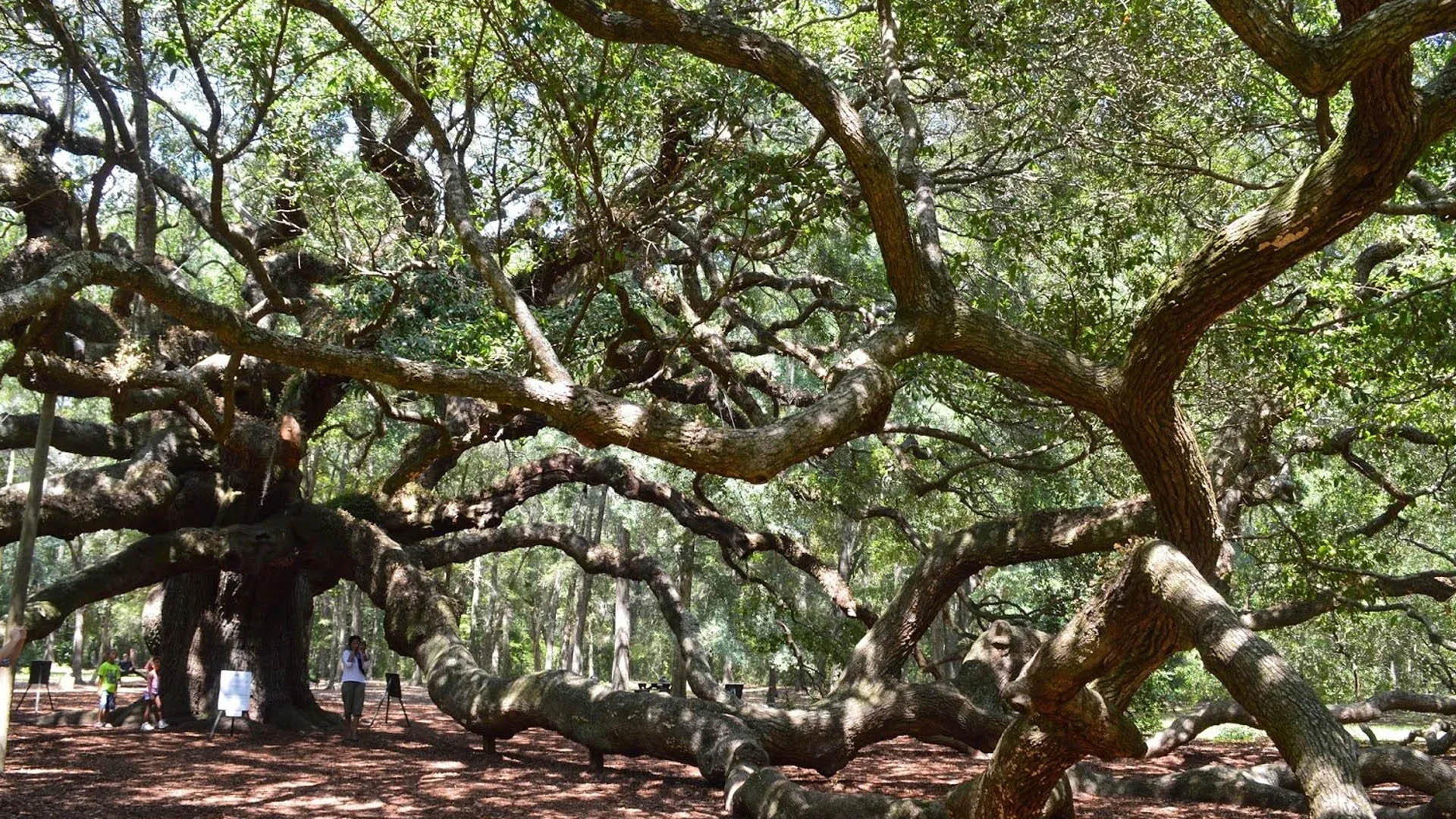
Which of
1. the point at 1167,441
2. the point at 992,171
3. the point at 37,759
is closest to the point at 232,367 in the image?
the point at 37,759

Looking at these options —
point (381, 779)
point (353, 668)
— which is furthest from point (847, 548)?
point (381, 779)

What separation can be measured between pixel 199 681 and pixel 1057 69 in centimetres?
1137

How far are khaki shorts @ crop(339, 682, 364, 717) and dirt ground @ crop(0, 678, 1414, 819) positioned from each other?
0.35 m

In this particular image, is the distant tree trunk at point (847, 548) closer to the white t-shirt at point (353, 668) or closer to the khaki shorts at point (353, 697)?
the white t-shirt at point (353, 668)

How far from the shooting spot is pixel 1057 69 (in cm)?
964

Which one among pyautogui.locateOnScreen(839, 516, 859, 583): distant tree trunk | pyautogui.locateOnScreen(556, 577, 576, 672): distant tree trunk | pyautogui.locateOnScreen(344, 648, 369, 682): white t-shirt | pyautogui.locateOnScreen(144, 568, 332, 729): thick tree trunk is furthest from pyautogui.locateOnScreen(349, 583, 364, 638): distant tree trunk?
pyautogui.locateOnScreen(344, 648, 369, 682): white t-shirt

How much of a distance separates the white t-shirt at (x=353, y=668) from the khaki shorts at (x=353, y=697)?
6cm

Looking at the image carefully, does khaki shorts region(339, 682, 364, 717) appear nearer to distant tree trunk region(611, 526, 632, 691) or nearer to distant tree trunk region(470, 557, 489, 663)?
distant tree trunk region(611, 526, 632, 691)

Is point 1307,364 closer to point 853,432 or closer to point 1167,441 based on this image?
point 1167,441

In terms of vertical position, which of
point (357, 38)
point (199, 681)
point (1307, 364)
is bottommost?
point (199, 681)

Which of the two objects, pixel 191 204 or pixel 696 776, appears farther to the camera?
pixel 191 204

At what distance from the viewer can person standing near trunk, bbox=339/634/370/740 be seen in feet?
38.7

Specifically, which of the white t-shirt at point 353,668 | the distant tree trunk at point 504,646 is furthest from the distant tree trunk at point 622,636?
the distant tree trunk at point 504,646

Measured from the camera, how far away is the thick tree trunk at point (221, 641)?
1239 cm
